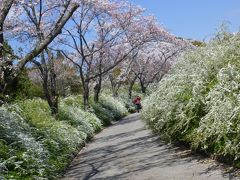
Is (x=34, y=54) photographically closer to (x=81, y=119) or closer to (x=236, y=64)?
(x=236, y=64)

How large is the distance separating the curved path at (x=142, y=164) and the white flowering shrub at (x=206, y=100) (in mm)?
414

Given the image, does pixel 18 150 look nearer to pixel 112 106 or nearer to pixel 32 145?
pixel 32 145

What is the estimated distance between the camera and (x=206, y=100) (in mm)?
10484

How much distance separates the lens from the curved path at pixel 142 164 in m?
9.04

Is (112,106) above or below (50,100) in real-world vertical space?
below

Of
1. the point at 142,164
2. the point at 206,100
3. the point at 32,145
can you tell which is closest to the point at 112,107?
the point at 142,164

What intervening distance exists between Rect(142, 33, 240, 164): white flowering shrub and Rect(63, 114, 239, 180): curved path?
0.41 m

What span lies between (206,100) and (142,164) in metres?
2.26

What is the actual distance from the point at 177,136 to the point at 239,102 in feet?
14.9

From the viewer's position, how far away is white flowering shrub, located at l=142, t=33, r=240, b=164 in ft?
28.2

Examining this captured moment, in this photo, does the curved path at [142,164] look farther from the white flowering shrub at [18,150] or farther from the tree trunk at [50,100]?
the tree trunk at [50,100]

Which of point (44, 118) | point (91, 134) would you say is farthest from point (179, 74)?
point (91, 134)

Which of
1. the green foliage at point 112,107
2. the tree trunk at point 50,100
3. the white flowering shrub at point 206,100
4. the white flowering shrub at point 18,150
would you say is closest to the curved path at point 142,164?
the white flowering shrub at point 206,100

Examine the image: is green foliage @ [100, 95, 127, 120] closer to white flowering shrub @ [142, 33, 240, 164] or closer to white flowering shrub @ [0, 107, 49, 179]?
white flowering shrub @ [142, 33, 240, 164]
